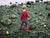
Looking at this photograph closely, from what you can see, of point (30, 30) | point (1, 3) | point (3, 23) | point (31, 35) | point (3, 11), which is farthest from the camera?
point (1, 3)

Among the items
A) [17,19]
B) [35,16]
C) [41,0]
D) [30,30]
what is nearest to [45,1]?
[41,0]

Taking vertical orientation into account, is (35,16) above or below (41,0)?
below

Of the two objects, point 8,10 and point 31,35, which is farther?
point 8,10

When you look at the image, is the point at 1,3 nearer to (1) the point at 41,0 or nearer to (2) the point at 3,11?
(2) the point at 3,11

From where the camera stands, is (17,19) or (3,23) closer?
(3,23)

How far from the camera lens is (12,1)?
938 cm

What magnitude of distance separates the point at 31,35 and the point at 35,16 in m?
2.14

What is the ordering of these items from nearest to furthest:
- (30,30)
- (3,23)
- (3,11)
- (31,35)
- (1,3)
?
(31,35) → (30,30) → (3,23) → (3,11) → (1,3)

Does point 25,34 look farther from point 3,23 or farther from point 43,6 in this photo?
point 43,6

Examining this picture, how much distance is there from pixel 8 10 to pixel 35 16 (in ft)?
6.42

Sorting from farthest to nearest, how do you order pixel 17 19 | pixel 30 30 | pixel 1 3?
pixel 1 3 < pixel 17 19 < pixel 30 30

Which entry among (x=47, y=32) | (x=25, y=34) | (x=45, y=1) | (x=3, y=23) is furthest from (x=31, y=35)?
(x=45, y=1)

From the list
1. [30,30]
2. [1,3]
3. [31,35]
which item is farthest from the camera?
[1,3]

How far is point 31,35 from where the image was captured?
5.54 metres
